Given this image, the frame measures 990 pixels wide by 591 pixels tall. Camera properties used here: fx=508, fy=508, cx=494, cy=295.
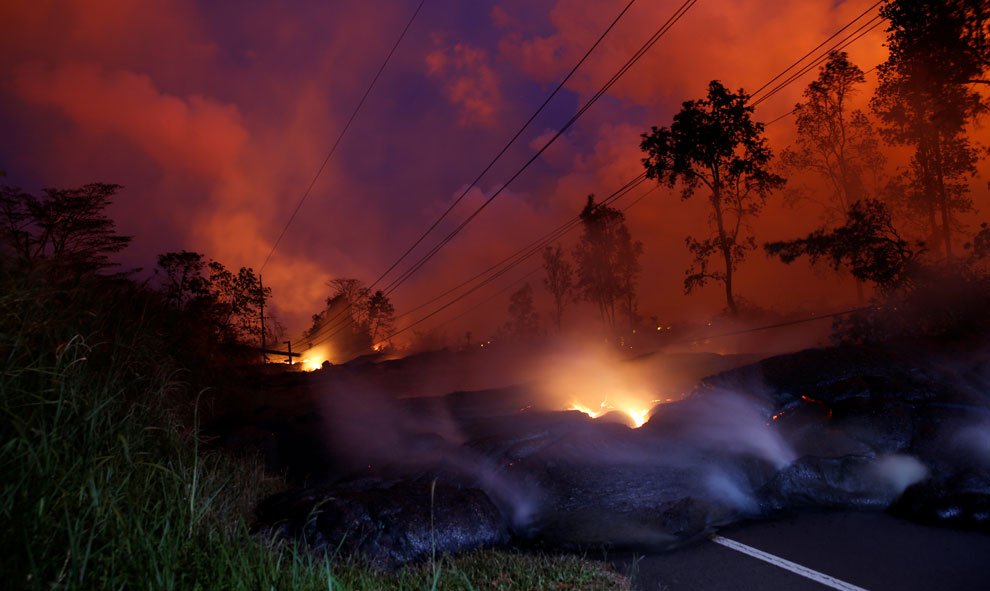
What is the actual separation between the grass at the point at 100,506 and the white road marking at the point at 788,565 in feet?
9.28

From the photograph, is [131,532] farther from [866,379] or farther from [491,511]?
[866,379]

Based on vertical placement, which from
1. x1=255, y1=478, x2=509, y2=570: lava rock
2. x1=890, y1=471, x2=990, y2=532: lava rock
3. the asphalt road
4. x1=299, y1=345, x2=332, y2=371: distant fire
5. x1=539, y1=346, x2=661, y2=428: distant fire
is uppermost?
x1=299, y1=345, x2=332, y2=371: distant fire

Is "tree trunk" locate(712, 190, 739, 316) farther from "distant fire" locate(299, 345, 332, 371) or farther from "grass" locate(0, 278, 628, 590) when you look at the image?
"distant fire" locate(299, 345, 332, 371)

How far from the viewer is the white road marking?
19.4ft

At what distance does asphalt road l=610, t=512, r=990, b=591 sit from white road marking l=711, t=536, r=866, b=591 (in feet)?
0.15

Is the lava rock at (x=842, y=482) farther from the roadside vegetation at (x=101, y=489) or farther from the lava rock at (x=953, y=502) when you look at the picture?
the roadside vegetation at (x=101, y=489)

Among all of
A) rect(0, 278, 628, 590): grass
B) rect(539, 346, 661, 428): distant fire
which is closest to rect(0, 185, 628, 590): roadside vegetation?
rect(0, 278, 628, 590): grass

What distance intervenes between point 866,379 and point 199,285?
4703 centimetres

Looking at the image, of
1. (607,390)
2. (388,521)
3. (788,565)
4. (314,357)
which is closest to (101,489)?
(388,521)

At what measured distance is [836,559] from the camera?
6727 mm

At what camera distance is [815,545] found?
24.2ft

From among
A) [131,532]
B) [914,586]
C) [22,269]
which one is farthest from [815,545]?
[22,269]

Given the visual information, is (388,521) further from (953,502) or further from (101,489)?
(953,502)

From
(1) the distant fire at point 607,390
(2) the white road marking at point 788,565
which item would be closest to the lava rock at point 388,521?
(2) the white road marking at point 788,565
